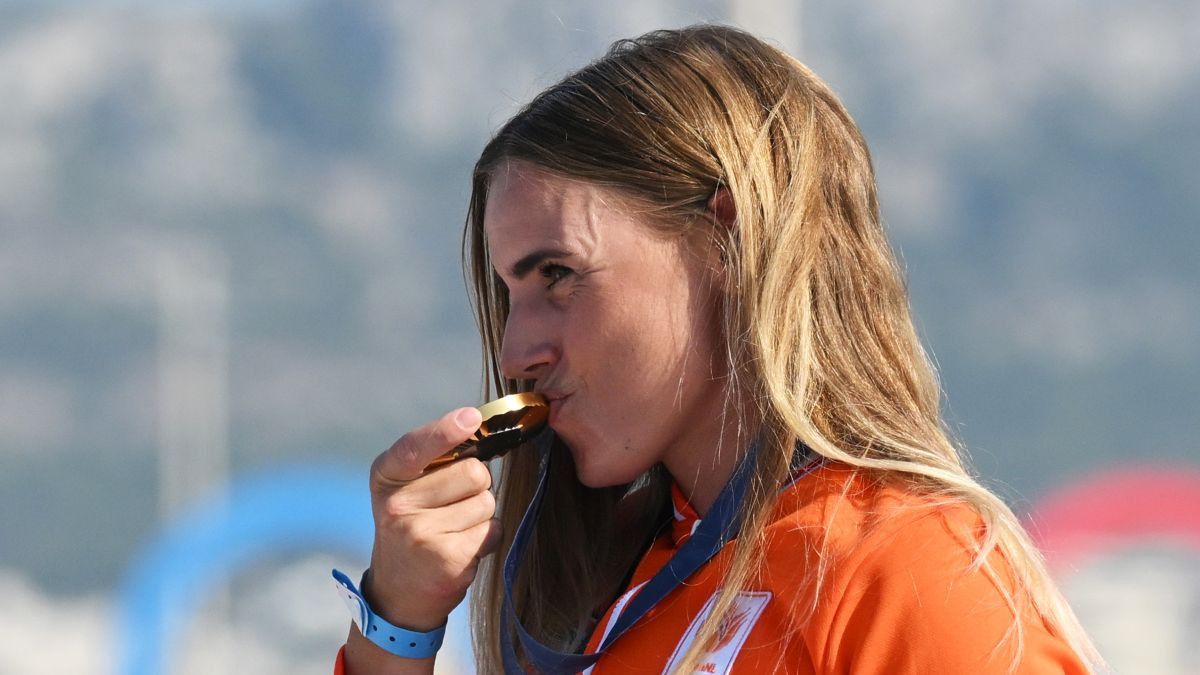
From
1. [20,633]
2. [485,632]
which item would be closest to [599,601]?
[485,632]

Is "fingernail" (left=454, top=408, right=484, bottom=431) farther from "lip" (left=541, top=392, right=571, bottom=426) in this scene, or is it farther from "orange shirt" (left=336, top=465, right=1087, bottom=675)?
"orange shirt" (left=336, top=465, right=1087, bottom=675)

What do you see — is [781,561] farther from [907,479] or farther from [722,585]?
[907,479]

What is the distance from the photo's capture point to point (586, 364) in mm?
2102

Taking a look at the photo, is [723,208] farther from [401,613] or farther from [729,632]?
[401,613]

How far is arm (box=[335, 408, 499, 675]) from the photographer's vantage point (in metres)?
2.16

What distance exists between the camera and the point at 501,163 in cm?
224

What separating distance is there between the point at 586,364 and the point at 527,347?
105mm

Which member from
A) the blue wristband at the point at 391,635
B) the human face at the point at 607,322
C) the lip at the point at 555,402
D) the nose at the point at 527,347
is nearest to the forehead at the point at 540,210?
the human face at the point at 607,322

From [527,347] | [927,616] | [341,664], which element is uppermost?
[527,347]

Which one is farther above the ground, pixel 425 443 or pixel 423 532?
pixel 425 443

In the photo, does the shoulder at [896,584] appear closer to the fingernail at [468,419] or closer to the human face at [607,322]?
the human face at [607,322]

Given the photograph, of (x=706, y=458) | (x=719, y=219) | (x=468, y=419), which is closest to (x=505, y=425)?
(x=468, y=419)

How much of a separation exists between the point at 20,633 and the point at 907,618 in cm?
1599

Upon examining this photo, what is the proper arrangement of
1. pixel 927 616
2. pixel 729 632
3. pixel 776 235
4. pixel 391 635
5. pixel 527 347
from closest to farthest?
pixel 927 616
pixel 729 632
pixel 776 235
pixel 527 347
pixel 391 635
